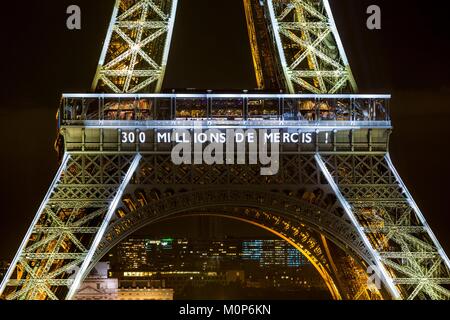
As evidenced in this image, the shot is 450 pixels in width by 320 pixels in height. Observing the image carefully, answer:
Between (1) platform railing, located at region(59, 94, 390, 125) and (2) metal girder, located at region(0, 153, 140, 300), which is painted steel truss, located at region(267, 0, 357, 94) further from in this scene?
(2) metal girder, located at region(0, 153, 140, 300)

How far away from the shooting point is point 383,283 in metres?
43.6

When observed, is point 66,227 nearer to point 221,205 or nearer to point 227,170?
point 221,205

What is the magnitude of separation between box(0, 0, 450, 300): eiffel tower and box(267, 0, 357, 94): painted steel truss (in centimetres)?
5

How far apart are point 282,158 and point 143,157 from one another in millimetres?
5128

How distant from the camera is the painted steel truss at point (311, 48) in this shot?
45.7 m

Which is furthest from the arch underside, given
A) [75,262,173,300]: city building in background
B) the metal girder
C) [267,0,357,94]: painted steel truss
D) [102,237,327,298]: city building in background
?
[102,237,327,298]: city building in background

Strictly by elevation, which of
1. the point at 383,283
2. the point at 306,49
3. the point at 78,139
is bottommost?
the point at 383,283

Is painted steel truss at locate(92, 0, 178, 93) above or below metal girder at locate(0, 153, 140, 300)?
above

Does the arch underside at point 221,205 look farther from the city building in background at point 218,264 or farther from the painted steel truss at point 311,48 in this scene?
the city building in background at point 218,264

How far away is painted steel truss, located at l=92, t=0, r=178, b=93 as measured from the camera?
4534 centimetres

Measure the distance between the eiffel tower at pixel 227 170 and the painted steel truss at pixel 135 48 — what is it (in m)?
0.05
